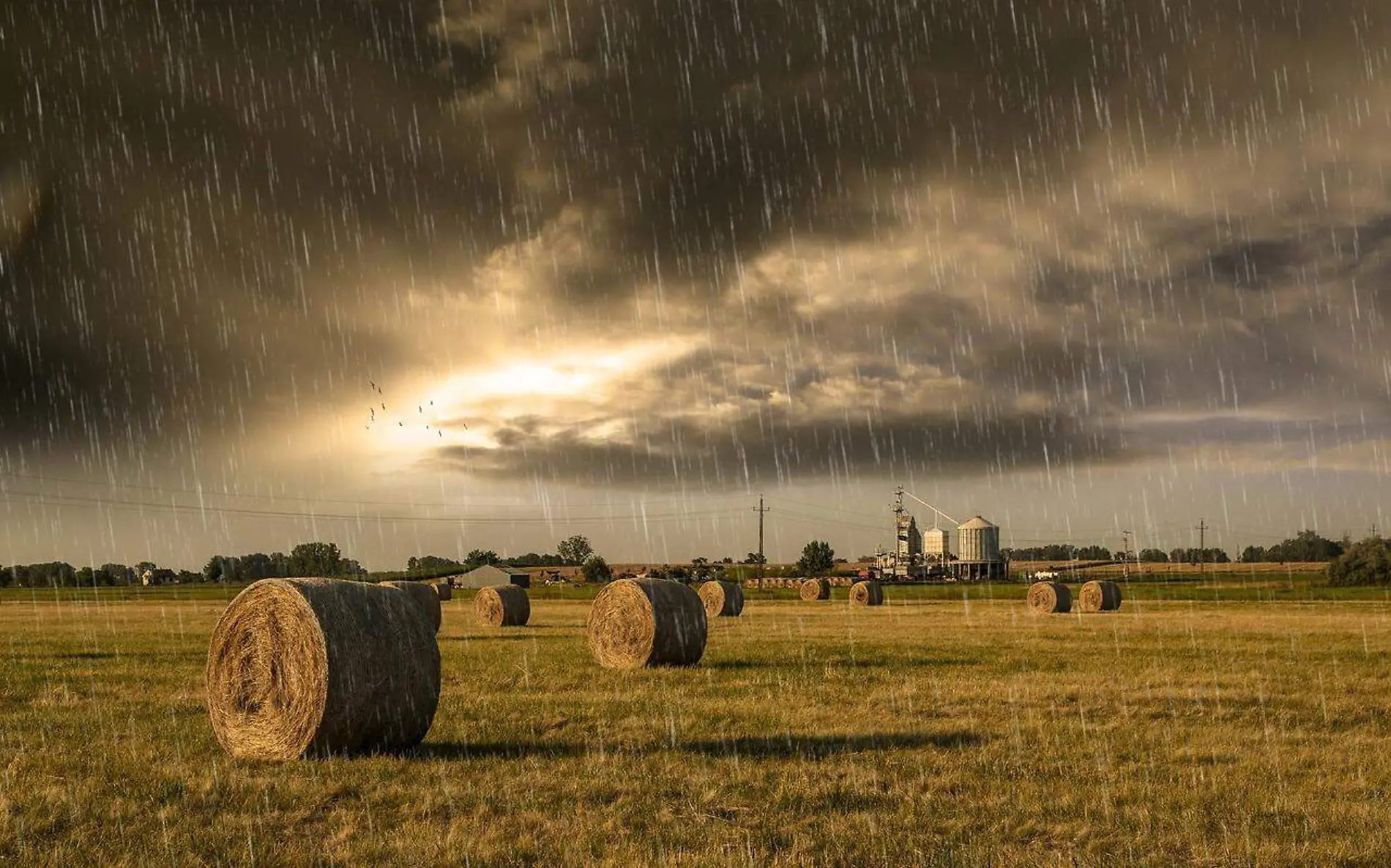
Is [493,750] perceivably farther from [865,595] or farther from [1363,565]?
[1363,565]

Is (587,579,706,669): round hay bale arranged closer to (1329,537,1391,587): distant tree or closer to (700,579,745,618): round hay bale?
(700,579,745,618): round hay bale

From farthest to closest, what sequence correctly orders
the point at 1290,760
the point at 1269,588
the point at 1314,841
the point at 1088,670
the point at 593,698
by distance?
the point at 1269,588, the point at 1088,670, the point at 593,698, the point at 1290,760, the point at 1314,841

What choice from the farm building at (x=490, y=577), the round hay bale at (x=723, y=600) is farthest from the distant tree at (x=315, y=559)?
the round hay bale at (x=723, y=600)

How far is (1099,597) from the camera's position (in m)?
52.6

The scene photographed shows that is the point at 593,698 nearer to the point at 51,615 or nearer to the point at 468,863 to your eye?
the point at 468,863

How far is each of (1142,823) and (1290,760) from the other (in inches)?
143

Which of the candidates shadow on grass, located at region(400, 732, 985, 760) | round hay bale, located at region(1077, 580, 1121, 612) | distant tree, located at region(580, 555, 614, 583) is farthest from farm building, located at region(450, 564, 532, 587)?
shadow on grass, located at region(400, 732, 985, 760)

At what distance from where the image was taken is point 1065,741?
11852 mm

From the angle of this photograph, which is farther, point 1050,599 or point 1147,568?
point 1147,568

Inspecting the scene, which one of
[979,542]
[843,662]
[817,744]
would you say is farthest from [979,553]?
[817,744]

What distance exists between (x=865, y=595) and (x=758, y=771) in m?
54.4

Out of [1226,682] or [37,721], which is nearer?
[37,721]

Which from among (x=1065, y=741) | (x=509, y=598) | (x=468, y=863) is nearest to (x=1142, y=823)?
(x=1065, y=741)

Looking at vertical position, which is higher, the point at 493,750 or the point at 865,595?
the point at 493,750
